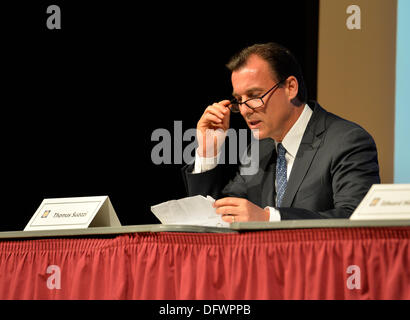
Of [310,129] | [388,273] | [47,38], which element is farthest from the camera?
[47,38]

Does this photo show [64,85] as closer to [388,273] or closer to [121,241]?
[121,241]

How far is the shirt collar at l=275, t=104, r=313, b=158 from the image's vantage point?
2.47 meters

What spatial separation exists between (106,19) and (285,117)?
1300mm

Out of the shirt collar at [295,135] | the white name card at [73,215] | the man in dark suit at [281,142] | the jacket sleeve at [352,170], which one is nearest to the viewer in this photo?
the white name card at [73,215]

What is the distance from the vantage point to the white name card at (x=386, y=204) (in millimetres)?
1344

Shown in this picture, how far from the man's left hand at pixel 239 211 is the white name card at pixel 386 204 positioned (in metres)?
0.37

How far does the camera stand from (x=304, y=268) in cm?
144

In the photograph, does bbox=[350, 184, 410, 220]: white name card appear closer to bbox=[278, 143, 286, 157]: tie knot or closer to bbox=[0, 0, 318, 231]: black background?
bbox=[278, 143, 286, 157]: tie knot

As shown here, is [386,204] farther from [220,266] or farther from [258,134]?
[258,134]

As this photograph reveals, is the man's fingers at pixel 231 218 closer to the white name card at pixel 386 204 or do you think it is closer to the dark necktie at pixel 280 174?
the white name card at pixel 386 204

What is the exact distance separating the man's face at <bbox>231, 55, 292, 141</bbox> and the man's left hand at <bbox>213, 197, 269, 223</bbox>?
0.82 metres

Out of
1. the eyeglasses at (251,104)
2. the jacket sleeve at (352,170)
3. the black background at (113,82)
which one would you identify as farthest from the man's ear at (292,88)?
the black background at (113,82)
